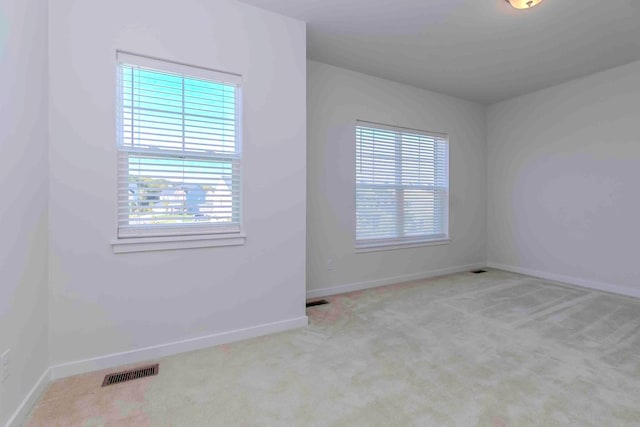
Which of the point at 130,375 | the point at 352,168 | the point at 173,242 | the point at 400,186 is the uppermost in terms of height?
the point at 352,168

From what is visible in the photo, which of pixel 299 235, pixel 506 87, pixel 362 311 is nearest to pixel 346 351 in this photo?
pixel 362 311

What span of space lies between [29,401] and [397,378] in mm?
2171

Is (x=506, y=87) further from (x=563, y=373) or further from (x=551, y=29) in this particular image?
(x=563, y=373)

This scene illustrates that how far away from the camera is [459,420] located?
5.16 feet

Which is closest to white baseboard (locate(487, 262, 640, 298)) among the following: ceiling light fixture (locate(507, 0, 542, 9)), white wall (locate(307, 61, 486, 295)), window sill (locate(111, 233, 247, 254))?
white wall (locate(307, 61, 486, 295))

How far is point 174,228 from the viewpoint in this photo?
91.9 inches

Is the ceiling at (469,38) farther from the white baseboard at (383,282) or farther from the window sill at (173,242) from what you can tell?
the white baseboard at (383,282)

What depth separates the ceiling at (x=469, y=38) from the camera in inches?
101

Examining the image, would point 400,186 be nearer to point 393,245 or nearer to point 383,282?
point 393,245

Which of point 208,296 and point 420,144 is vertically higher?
point 420,144

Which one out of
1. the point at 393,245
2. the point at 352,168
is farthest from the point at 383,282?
the point at 352,168

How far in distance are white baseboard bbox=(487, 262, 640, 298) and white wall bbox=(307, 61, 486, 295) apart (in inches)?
28.4

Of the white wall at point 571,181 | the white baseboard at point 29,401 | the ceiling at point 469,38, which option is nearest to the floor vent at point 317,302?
the white baseboard at point 29,401

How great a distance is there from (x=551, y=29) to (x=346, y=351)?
141 inches
